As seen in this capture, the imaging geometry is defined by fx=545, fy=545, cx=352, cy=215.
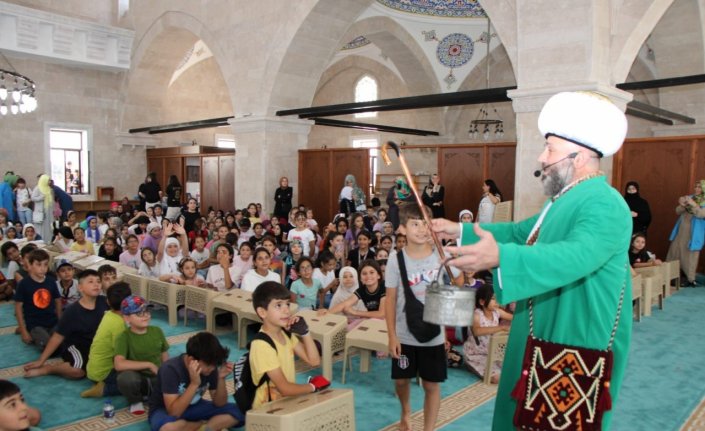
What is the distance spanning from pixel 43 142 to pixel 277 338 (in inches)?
599

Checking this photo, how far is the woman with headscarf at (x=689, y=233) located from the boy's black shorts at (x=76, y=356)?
8082 mm

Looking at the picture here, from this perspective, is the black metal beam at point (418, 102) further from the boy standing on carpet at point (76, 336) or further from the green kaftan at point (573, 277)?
the green kaftan at point (573, 277)

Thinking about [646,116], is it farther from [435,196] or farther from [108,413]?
[108,413]

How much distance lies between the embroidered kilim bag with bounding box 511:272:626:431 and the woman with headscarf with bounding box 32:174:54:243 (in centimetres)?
1156

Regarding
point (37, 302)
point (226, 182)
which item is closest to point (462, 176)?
point (226, 182)

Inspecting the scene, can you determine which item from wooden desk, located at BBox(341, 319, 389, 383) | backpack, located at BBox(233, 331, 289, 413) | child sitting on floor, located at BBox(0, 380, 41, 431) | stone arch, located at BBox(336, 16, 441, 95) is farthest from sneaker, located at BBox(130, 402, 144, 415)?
stone arch, located at BBox(336, 16, 441, 95)

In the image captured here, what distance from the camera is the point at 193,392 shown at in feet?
10.6

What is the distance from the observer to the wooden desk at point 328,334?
14.0 feet

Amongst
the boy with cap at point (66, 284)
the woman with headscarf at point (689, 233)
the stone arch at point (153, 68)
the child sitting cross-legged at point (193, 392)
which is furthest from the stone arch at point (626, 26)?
the stone arch at point (153, 68)

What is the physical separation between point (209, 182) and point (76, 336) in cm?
1088

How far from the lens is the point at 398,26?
51.1 ft

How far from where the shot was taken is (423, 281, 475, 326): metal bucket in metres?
1.75

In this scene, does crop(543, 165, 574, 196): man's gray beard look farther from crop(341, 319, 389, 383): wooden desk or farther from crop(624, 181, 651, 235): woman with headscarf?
crop(624, 181, 651, 235): woman with headscarf

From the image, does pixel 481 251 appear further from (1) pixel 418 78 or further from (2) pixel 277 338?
(1) pixel 418 78
